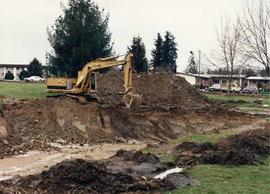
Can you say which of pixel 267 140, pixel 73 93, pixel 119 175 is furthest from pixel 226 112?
pixel 119 175

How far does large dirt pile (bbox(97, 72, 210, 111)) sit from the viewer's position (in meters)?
43.7

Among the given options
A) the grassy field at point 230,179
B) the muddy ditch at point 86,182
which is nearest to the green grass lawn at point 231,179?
the grassy field at point 230,179

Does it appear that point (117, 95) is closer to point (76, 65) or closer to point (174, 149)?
point (76, 65)

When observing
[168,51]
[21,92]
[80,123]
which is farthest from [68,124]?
[168,51]

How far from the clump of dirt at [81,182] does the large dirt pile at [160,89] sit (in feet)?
92.7

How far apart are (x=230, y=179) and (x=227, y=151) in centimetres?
340

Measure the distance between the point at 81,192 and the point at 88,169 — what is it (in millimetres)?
1209

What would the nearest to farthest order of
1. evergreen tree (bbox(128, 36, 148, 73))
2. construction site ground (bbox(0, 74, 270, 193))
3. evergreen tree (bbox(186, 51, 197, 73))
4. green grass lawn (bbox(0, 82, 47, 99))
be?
1. construction site ground (bbox(0, 74, 270, 193))
2. green grass lawn (bbox(0, 82, 47, 99))
3. evergreen tree (bbox(128, 36, 148, 73))
4. evergreen tree (bbox(186, 51, 197, 73))

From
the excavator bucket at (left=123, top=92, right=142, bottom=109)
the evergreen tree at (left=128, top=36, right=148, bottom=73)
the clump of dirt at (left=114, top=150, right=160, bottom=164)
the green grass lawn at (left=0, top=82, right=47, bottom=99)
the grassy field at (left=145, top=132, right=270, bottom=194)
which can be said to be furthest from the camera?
the evergreen tree at (left=128, top=36, right=148, bottom=73)

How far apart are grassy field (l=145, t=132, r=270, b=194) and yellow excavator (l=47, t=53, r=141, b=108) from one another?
13.1 metres

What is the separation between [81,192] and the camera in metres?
12.7

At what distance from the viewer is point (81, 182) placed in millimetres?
13250

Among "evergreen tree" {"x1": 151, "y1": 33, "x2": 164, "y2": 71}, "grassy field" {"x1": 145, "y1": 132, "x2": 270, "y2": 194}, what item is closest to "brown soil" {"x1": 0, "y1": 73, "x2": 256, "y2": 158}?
"grassy field" {"x1": 145, "y1": 132, "x2": 270, "y2": 194}

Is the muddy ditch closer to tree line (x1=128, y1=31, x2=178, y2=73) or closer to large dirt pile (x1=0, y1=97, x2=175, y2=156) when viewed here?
large dirt pile (x1=0, y1=97, x2=175, y2=156)
